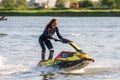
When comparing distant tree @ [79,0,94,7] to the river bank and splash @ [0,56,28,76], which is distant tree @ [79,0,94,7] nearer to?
the river bank

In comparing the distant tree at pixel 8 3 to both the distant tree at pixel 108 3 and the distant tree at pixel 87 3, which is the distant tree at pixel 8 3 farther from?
the distant tree at pixel 108 3

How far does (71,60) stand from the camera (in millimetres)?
21406

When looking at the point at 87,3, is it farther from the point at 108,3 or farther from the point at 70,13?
the point at 70,13

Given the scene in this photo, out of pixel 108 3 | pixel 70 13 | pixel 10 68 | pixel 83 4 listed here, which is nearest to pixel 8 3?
pixel 83 4

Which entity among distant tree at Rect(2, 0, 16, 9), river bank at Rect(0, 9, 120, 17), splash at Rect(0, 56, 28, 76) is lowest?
distant tree at Rect(2, 0, 16, 9)

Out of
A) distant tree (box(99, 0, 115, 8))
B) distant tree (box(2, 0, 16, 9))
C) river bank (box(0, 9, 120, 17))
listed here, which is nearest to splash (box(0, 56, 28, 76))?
river bank (box(0, 9, 120, 17))

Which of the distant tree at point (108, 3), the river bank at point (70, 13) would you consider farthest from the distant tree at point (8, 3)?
the river bank at point (70, 13)

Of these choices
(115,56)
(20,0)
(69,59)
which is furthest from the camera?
(20,0)

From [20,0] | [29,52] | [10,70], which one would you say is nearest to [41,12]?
[20,0]

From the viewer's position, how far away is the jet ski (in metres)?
21.1

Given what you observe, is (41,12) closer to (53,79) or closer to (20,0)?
(20,0)

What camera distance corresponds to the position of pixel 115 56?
92.0 feet

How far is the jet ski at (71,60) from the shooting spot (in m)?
21.1

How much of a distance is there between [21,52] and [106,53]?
15.5 feet
